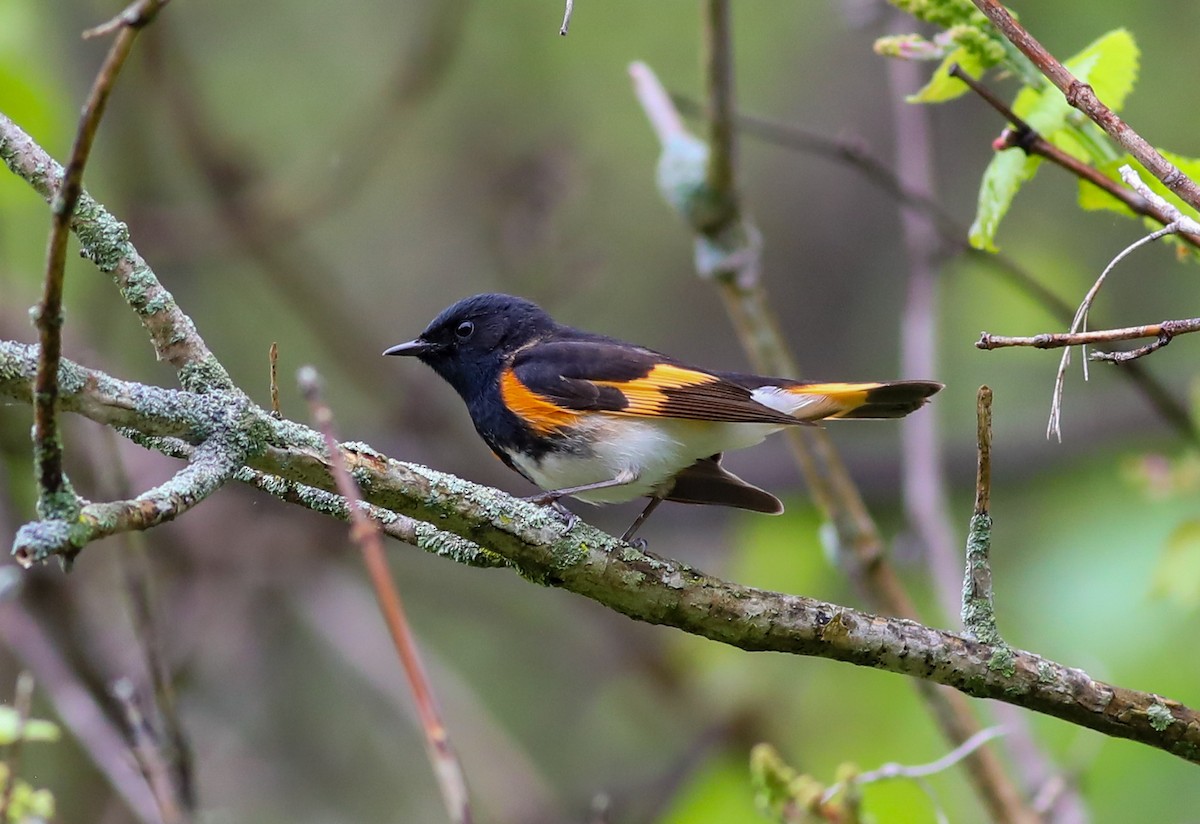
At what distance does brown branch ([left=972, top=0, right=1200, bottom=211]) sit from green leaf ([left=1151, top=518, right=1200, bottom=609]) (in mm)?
1437

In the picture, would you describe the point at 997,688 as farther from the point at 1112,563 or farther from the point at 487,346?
the point at 1112,563

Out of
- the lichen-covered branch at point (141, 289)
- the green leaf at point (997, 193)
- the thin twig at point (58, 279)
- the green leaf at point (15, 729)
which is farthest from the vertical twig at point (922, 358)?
the thin twig at point (58, 279)

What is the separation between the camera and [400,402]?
5.66m

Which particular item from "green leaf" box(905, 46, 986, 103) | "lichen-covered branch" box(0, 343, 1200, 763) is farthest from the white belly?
"green leaf" box(905, 46, 986, 103)

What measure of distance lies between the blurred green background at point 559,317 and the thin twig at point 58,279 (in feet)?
8.25

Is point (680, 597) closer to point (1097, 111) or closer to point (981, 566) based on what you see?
point (981, 566)

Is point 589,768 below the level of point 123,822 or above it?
above

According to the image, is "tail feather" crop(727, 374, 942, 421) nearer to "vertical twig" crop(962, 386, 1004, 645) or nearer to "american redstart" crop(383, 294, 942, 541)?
"american redstart" crop(383, 294, 942, 541)

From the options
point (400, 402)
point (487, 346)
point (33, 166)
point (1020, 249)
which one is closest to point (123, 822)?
point (400, 402)

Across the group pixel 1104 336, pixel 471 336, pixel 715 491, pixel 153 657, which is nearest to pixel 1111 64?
pixel 1104 336

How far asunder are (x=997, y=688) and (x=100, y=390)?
4.75 ft

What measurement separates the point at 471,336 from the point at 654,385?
25.7 inches

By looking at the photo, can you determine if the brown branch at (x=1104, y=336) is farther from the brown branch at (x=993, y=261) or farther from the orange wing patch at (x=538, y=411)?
the orange wing patch at (x=538, y=411)

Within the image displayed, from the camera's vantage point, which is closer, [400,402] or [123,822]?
[123,822]
